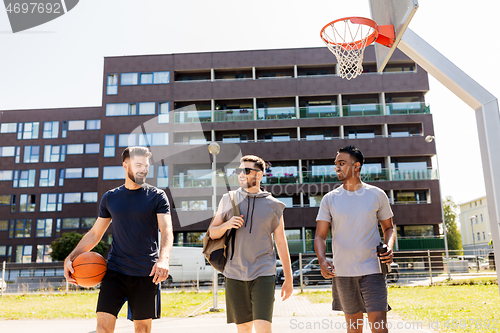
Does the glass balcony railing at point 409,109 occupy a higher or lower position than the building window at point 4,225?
higher

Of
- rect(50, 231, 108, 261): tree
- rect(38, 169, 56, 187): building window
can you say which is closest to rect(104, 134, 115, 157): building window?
rect(50, 231, 108, 261): tree

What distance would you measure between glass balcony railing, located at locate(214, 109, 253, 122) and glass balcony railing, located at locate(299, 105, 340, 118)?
461 centimetres

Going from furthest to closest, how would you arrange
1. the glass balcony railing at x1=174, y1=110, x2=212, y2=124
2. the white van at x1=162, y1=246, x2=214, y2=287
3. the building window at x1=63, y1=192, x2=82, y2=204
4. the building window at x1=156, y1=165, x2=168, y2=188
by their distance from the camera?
1. the building window at x1=63, y1=192, x2=82, y2=204
2. the glass balcony railing at x1=174, y1=110, x2=212, y2=124
3. the building window at x1=156, y1=165, x2=168, y2=188
4. the white van at x1=162, y1=246, x2=214, y2=287

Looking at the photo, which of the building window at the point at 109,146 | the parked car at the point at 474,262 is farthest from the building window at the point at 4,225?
the parked car at the point at 474,262

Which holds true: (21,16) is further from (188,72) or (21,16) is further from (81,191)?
(81,191)

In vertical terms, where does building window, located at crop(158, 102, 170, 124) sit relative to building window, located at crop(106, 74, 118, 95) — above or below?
below

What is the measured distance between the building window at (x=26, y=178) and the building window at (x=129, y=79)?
19425 mm

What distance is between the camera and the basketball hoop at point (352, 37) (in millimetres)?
6320

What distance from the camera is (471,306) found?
9.91m

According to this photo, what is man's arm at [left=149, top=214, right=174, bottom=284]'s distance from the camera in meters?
4.16

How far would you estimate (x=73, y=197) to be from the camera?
164 ft

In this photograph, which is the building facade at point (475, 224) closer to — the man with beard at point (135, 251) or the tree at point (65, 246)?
the tree at point (65, 246)

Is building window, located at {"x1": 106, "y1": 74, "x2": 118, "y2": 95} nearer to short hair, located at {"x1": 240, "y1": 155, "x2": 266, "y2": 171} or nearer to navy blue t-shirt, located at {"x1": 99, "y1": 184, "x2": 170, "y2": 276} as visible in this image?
navy blue t-shirt, located at {"x1": 99, "y1": 184, "x2": 170, "y2": 276}

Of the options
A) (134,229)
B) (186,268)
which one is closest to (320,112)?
(186,268)
